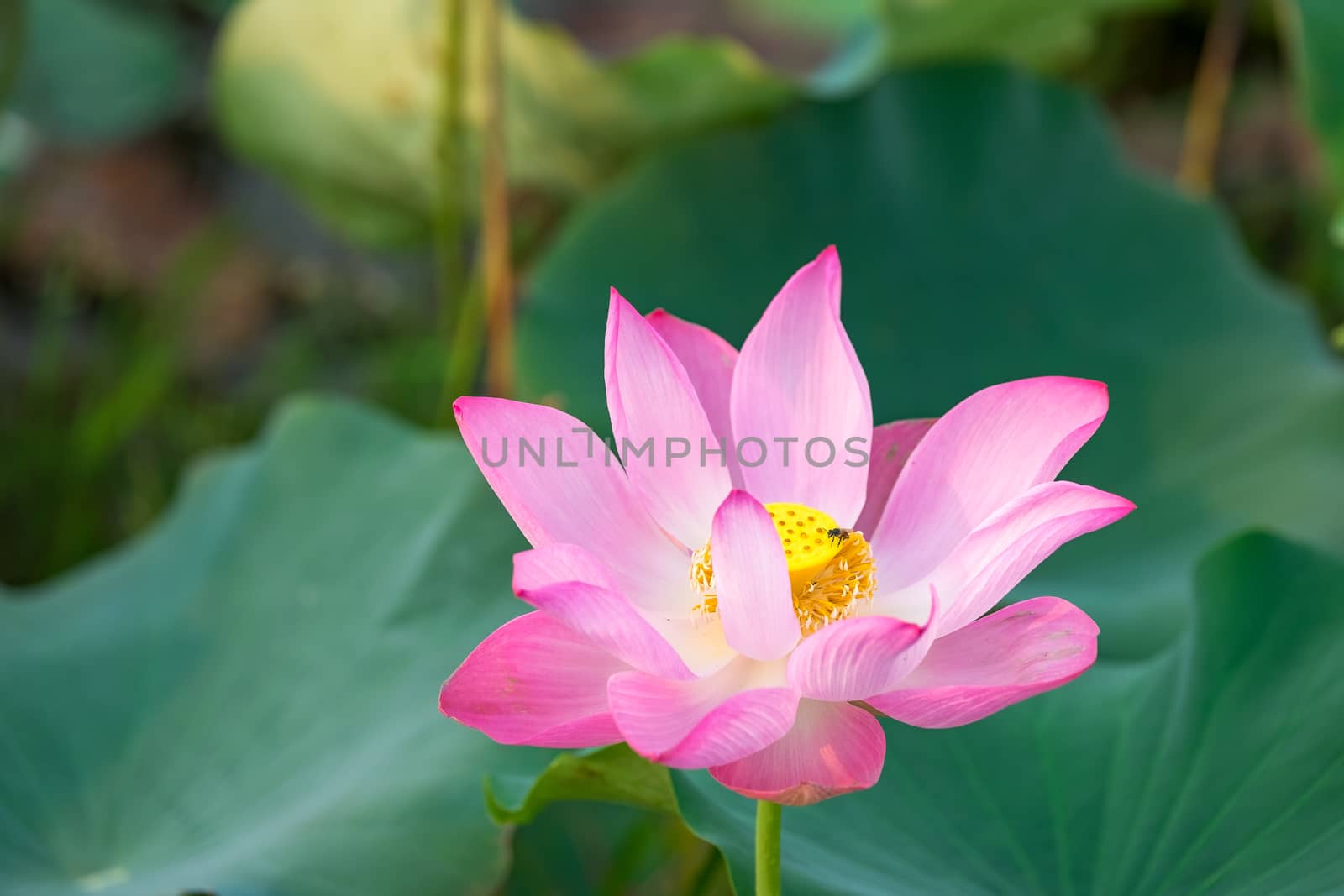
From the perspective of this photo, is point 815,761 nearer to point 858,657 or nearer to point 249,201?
point 858,657

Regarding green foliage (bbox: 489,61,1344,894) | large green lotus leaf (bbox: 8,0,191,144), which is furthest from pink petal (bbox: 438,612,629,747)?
large green lotus leaf (bbox: 8,0,191,144)

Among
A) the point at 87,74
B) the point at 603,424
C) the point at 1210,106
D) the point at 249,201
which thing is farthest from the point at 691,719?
the point at 249,201

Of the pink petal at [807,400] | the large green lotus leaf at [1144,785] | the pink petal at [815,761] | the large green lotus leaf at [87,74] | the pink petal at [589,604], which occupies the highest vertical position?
the large green lotus leaf at [87,74]

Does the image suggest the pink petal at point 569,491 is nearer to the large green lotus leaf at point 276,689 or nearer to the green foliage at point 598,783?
the green foliage at point 598,783

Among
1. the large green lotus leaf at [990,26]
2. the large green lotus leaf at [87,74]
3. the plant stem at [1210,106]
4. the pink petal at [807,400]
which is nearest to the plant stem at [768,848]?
the pink petal at [807,400]

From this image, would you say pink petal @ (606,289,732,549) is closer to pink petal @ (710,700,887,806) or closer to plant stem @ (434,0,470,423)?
pink petal @ (710,700,887,806)

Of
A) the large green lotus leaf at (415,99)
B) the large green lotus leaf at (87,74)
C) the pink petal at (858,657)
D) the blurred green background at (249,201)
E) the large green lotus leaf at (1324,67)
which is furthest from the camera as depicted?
the large green lotus leaf at (87,74)
